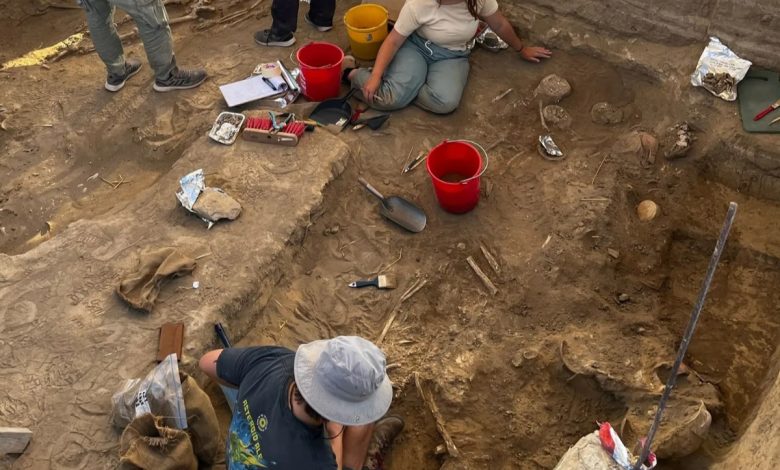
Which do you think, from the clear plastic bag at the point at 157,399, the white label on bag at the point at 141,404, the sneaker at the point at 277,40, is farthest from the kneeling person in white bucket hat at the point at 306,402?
the sneaker at the point at 277,40

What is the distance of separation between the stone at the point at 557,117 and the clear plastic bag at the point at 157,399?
3.29 metres

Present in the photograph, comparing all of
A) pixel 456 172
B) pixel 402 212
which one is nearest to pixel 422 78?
pixel 456 172

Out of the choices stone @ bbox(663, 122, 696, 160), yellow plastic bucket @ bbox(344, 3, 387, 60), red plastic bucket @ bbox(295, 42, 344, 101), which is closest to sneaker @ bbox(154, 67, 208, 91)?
red plastic bucket @ bbox(295, 42, 344, 101)

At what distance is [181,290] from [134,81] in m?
2.58

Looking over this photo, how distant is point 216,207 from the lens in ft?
14.1

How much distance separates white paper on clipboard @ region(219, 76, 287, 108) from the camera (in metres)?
5.25

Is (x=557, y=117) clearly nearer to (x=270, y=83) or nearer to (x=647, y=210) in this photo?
(x=647, y=210)

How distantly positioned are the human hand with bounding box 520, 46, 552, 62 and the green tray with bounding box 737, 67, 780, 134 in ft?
4.81

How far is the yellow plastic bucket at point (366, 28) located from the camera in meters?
5.37

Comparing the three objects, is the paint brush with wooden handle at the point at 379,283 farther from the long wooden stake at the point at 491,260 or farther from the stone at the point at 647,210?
the stone at the point at 647,210

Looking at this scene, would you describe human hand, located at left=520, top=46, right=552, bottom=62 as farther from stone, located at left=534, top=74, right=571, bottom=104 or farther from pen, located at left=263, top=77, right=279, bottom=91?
pen, located at left=263, top=77, right=279, bottom=91

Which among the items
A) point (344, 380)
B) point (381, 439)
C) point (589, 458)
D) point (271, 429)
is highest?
point (344, 380)

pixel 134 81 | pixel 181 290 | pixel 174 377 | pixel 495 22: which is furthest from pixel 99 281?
pixel 495 22

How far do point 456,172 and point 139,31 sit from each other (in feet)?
8.99
